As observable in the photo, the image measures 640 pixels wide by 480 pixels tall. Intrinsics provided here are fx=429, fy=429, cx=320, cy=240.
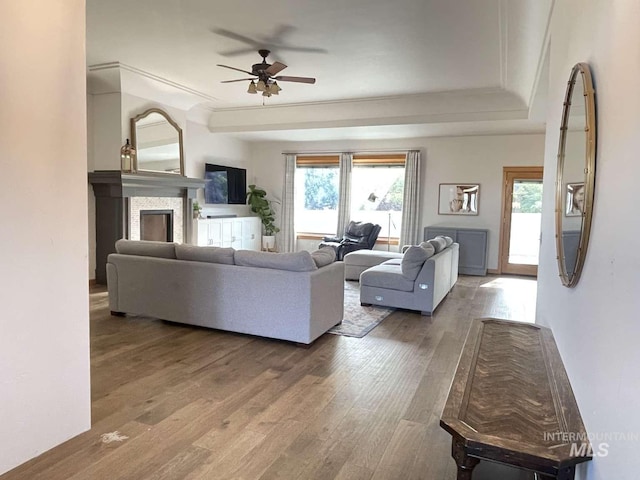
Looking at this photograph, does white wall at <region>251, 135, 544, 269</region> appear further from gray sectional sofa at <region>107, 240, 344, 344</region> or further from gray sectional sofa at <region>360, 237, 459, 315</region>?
gray sectional sofa at <region>107, 240, 344, 344</region>

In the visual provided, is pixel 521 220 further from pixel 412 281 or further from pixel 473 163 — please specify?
pixel 412 281

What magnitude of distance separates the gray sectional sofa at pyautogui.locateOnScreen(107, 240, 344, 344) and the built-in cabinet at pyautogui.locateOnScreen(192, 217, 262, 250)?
3.20m

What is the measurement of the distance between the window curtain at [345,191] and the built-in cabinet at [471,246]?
1947 millimetres

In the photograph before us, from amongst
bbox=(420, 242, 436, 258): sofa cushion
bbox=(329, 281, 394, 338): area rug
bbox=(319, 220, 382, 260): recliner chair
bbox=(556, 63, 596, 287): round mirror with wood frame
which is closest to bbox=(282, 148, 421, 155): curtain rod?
bbox=(319, 220, 382, 260): recliner chair

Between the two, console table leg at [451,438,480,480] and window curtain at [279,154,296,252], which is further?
window curtain at [279,154,296,252]

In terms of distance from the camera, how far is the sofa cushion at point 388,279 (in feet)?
16.6

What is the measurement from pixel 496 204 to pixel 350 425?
6.60m

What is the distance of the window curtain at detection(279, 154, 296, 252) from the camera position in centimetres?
961

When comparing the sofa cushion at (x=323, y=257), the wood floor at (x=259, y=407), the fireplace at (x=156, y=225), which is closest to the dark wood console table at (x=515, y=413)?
the wood floor at (x=259, y=407)

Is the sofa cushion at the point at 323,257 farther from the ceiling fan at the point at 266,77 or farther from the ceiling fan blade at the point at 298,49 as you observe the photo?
the ceiling fan blade at the point at 298,49

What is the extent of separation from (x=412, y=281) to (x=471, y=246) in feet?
11.1

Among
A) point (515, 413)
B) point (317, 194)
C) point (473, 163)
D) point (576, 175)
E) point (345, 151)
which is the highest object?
point (345, 151)

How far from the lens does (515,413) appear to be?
146 centimetres

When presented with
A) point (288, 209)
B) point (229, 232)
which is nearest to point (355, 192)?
point (288, 209)
